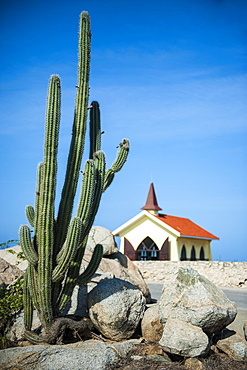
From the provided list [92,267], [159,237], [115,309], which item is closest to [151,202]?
[159,237]

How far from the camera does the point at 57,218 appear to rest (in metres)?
7.39

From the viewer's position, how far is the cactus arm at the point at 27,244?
661cm

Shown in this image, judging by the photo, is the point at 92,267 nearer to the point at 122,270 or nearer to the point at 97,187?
the point at 97,187

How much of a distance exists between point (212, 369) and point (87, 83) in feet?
18.1

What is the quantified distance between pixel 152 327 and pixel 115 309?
891 millimetres

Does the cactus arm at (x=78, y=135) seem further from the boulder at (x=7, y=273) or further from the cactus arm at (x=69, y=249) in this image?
the boulder at (x=7, y=273)

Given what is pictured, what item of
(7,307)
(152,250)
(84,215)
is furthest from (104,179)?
(152,250)

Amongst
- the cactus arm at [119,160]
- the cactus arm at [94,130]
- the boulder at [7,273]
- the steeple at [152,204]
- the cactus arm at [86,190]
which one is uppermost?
the steeple at [152,204]

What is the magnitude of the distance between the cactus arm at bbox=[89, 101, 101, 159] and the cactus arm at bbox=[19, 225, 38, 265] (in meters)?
2.23

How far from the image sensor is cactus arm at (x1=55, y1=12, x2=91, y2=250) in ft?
24.1

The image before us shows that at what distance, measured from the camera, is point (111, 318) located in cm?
727

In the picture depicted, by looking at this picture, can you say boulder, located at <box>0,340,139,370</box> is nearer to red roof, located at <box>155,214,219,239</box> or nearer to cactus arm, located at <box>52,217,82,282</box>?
cactus arm, located at <box>52,217,82,282</box>

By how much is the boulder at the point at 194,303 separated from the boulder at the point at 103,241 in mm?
4828

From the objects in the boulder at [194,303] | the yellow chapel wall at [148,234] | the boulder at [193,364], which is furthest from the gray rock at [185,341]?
the yellow chapel wall at [148,234]
